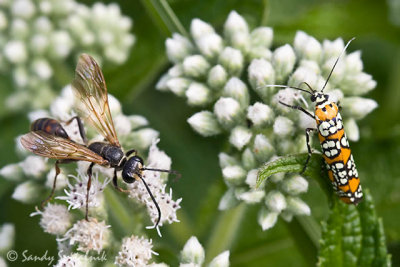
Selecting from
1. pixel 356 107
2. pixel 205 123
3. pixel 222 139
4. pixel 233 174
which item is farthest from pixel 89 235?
pixel 222 139

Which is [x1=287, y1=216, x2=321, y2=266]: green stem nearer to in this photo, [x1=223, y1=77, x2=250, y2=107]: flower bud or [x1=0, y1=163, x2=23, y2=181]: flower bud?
[x1=223, y1=77, x2=250, y2=107]: flower bud

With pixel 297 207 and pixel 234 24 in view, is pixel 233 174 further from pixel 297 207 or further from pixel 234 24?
pixel 234 24

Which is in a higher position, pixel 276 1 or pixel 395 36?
pixel 276 1

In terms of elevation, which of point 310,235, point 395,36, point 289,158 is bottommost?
point 310,235

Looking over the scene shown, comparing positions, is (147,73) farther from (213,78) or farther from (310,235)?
(310,235)

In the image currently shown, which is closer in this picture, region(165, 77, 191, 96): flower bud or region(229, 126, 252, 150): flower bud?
region(229, 126, 252, 150): flower bud

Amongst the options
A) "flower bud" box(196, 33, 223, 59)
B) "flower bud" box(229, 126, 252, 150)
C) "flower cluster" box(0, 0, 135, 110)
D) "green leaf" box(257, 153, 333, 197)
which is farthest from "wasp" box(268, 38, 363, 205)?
"flower cluster" box(0, 0, 135, 110)

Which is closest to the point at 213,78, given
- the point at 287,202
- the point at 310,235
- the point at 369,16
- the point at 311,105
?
the point at 311,105
